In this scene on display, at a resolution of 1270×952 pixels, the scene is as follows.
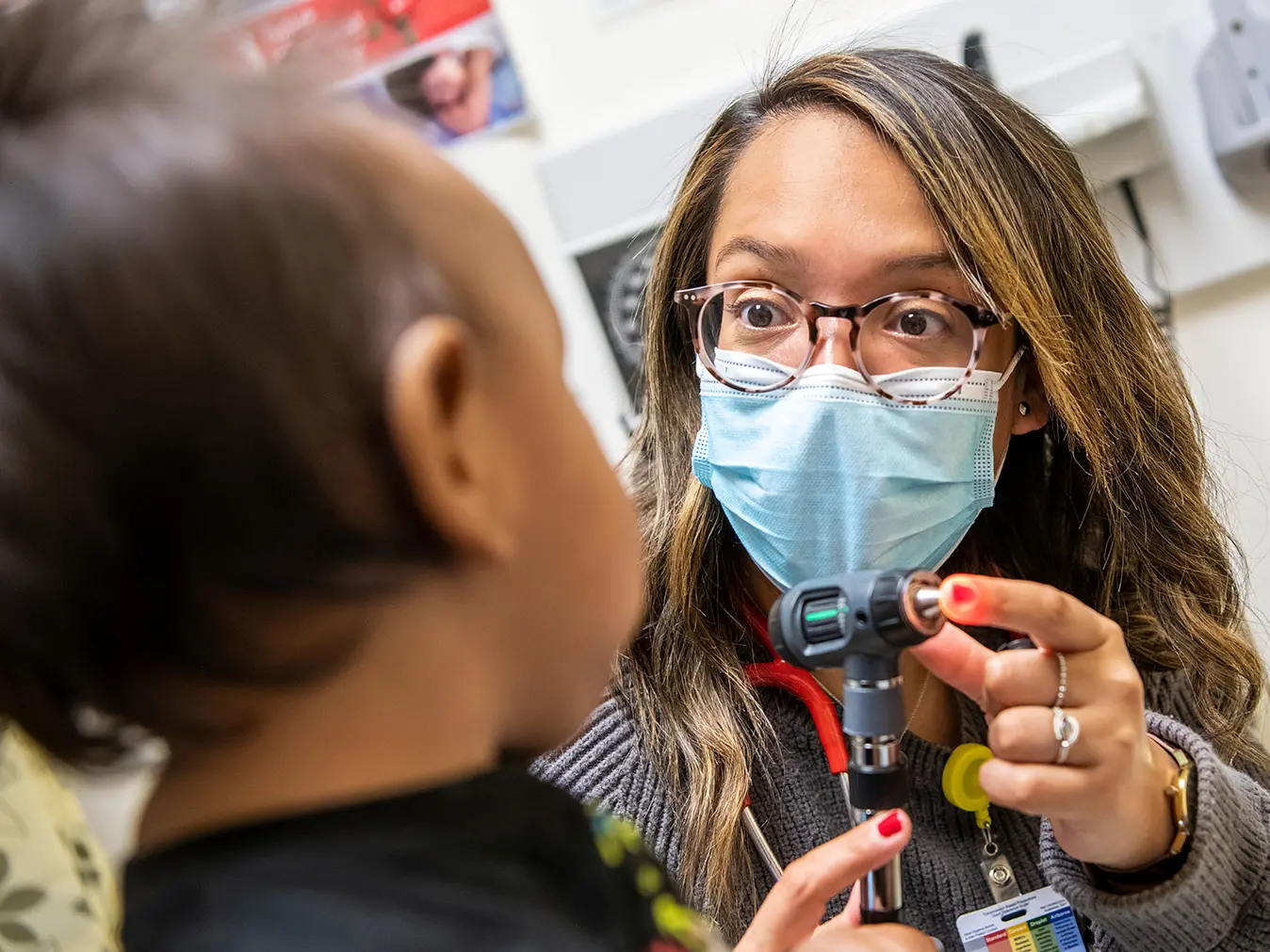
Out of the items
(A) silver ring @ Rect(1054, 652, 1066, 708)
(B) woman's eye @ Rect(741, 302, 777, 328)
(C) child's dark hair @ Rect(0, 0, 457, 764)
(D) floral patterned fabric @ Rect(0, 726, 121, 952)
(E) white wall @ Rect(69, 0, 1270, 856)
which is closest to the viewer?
(C) child's dark hair @ Rect(0, 0, 457, 764)

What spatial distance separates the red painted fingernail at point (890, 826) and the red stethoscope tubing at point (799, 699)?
26 centimetres

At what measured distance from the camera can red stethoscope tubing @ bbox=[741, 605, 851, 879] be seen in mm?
941

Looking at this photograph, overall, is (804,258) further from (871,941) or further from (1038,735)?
(871,941)

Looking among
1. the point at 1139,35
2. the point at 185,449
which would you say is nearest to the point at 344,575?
the point at 185,449

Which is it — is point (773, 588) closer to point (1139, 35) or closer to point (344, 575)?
point (344, 575)

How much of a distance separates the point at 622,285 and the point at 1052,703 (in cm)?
93

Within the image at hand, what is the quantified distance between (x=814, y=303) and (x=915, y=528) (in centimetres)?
24

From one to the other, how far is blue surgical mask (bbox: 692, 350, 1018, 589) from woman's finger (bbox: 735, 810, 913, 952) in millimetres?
313

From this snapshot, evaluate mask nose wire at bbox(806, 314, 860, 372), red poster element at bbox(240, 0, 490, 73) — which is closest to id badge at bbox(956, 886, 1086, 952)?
mask nose wire at bbox(806, 314, 860, 372)

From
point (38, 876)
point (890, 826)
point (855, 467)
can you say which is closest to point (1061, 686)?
point (890, 826)

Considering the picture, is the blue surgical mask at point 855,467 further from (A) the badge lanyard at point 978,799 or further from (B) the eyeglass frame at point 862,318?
(A) the badge lanyard at point 978,799

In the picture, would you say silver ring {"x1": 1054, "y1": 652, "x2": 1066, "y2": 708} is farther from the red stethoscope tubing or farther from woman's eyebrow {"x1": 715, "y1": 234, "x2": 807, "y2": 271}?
woman's eyebrow {"x1": 715, "y1": 234, "x2": 807, "y2": 271}

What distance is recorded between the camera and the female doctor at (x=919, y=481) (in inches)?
34.9

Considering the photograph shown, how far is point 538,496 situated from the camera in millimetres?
505
